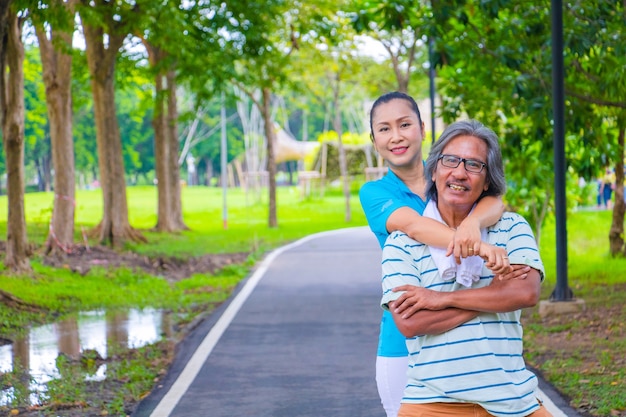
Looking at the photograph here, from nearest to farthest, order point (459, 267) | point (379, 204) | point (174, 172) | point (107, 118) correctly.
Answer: point (459, 267) < point (379, 204) < point (107, 118) < point (174, 172)

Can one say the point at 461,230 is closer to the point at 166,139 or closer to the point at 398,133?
the point at 398,133

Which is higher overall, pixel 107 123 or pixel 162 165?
pixel 107 123

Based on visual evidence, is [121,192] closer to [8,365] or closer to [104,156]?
[104,156]

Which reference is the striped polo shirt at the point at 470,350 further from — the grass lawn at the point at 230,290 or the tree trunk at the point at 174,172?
the tree trunk at the point at 174,172

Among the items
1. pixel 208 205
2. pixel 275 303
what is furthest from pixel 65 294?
pixel 208 205

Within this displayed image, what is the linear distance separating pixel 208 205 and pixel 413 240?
57296mm

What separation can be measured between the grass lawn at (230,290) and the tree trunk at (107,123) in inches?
31.5

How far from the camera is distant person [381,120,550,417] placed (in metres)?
3.64

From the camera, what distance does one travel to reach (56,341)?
12078 millimetres

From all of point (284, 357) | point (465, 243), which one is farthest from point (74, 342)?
point (465, 243)

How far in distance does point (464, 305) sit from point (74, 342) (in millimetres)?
8867

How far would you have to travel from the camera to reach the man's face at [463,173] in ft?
12.5

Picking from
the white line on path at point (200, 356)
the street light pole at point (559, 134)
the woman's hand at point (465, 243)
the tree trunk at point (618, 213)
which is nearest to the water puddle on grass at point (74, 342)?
the white line on path at point (200, 356)

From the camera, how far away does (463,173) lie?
381 cm
